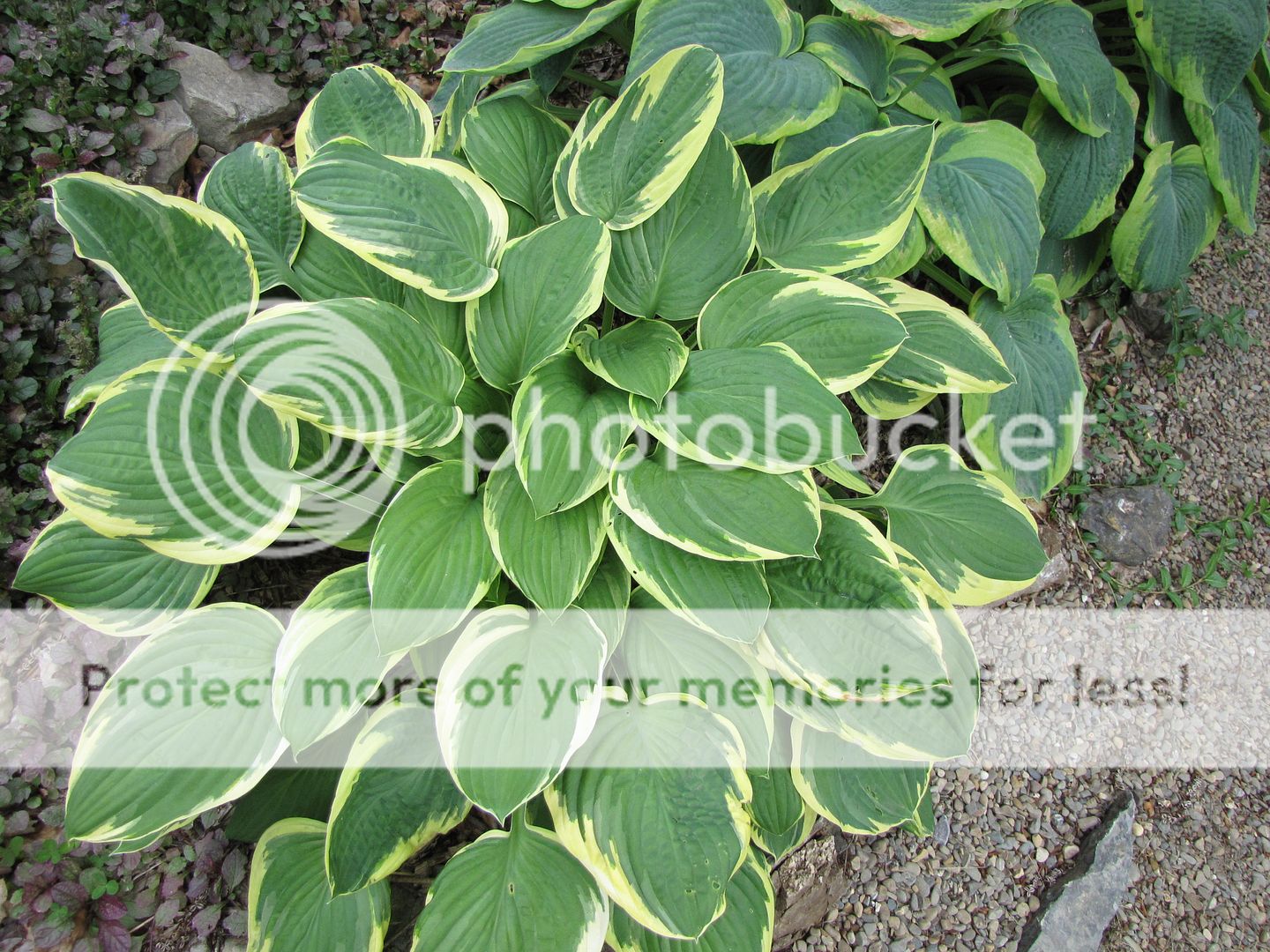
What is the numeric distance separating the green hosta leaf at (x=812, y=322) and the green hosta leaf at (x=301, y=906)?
37.4 inches

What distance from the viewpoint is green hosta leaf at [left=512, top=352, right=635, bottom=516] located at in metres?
1.13

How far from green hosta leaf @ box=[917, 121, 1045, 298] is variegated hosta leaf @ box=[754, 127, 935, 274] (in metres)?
0.19

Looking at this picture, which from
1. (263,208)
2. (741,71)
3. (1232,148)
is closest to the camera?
(263,208)

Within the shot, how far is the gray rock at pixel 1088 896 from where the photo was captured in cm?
144

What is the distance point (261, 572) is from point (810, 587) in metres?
0.96

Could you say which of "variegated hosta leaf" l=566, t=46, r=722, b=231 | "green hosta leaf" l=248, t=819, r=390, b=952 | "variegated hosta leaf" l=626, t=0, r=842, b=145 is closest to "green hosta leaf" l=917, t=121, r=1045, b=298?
"variegated hosta leaf" l=626, t=0, r=842, b=145

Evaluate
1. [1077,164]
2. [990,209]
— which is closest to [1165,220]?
[1077,164]

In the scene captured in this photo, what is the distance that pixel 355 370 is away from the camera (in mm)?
1138

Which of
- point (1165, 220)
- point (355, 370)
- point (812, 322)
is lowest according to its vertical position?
point (1165, 220)

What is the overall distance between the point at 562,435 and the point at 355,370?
11.4 inches

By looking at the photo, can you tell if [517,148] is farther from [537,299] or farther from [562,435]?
[562,435]

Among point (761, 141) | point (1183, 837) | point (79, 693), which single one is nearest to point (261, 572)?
point (79, 693)

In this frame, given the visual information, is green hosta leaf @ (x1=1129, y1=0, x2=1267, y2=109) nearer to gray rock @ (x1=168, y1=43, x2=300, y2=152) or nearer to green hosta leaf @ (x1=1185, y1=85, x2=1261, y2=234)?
green hosta leaf @ (x1=1185, y1=85, x2=1261, y2=234)

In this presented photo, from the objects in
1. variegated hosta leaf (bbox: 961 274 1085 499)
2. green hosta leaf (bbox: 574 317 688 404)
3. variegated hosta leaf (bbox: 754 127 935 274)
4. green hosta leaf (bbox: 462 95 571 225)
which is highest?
green hosta leaf (bbox: 462 95 571 225)
